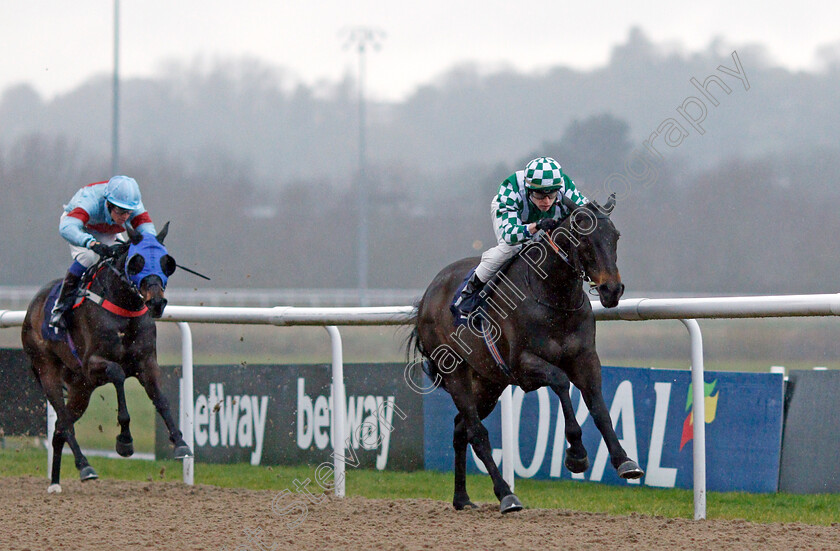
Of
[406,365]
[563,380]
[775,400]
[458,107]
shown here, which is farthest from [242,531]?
[458,107]

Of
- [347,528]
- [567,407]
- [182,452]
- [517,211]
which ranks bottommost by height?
[347,528]

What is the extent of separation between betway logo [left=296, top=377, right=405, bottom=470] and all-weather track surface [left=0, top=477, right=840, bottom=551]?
31.0 inches

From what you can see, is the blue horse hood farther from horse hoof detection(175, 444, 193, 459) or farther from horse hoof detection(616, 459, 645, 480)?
horse hoof detection(616, 459, 645, 480)

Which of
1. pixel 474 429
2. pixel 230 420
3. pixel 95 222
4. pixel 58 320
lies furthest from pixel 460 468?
pixel 95 222

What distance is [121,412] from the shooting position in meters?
5.56

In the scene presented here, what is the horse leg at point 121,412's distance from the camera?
18.0ft

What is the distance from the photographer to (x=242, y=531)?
4.27 metres

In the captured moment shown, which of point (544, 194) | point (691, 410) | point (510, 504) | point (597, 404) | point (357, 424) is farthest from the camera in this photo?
point (357, 424)

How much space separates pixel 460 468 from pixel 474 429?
0.80ft

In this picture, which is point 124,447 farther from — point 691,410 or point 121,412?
point 691,410

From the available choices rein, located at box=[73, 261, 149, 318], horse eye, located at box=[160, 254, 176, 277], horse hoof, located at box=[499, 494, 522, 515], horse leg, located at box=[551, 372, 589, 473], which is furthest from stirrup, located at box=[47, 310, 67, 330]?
horse leg, located at box=[551, 372, 589, 473]

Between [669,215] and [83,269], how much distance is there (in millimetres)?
21489

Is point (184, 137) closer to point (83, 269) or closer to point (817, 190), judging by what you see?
point (817, 190)

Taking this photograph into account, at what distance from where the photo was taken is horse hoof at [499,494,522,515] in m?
4.45
